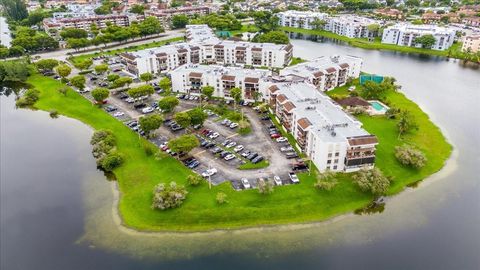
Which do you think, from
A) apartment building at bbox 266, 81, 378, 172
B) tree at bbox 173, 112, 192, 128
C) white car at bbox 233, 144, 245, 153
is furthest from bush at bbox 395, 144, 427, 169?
tree at bbox 173, 112, 192, 128

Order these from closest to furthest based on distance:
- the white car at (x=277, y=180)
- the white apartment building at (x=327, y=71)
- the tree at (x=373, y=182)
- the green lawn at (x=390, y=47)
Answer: the tree at (x=373, y=182) < the white car at (x=277, y=180) < the white apartment building at (x=327, y=71) < the green lawn at (x=390, y=47)

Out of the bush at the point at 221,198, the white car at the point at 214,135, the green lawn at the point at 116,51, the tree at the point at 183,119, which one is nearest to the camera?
the bush at the point at 221,198

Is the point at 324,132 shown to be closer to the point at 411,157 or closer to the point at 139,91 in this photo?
the point at 411,157

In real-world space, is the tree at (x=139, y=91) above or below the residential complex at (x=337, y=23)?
below

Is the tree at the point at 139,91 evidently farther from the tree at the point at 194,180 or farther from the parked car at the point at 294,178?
the parked car at the point at 294,178

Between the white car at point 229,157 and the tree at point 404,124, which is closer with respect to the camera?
the white car at point 229,157

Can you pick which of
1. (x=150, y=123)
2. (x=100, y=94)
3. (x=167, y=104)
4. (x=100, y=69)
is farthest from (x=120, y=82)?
(x=150, y=123)

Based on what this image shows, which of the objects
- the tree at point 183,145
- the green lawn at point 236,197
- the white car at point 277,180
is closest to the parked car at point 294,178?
the green lawn at point 236,197
